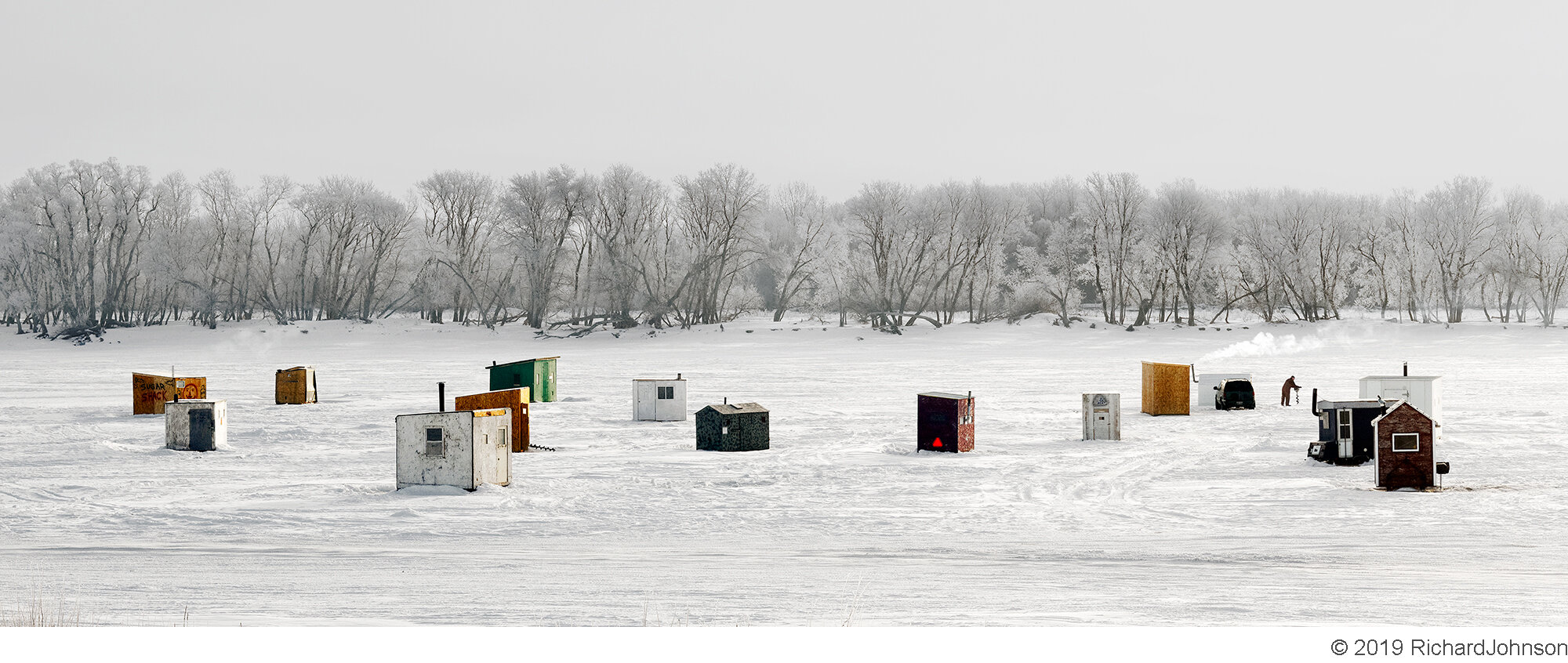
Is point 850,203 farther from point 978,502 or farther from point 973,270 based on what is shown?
point 978,502

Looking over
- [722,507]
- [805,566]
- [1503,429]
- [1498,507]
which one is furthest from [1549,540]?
[1503,429]

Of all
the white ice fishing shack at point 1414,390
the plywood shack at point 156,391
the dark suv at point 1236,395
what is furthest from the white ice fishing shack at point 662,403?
the white ice fishing shack at point 1414,390

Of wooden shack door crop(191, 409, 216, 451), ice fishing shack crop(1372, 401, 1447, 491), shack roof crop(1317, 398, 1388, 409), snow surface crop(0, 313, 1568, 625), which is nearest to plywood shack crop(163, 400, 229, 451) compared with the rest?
wooden shack door crop(191, 409, 216, 451)

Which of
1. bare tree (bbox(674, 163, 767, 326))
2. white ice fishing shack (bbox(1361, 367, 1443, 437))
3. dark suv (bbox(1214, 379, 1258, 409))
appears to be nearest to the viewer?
white ice fishing shack (bbox(1361, 367, 1443, 437))

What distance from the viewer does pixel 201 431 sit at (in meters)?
19.9

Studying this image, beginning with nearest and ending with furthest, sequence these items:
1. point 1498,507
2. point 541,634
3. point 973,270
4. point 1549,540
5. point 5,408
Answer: point 541,634, point 1549,540, point 1498,507, point 5,408, point 973,270

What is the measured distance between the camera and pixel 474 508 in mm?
14094

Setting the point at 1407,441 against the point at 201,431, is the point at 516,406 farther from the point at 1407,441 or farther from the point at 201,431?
the point at 1407,441

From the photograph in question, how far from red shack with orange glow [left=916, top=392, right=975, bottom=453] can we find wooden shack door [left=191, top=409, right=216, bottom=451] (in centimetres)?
1217

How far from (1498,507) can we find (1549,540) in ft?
6.63

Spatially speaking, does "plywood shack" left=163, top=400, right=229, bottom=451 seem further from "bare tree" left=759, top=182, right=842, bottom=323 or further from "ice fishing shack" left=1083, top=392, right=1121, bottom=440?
"bare tree" left=759, top=182, right=842, bottom=323

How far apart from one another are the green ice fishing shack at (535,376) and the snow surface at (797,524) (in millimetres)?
790

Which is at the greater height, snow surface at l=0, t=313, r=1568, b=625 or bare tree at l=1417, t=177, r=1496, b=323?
bare tree at l=1417, t=177, r=1496, b=323

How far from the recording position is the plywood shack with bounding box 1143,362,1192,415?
26234mm
